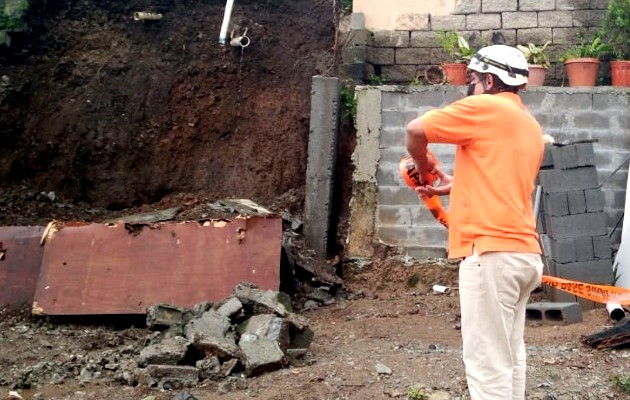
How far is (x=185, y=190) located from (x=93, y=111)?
1475 millimetres

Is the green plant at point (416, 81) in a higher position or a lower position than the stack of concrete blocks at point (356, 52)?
lower

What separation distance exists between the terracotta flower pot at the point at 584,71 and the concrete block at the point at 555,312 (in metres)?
2.40

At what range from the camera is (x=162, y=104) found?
9.01m

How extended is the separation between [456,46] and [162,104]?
339 cm

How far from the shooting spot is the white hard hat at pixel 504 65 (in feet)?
11.4

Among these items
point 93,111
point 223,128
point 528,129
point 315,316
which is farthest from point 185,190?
point 528,129

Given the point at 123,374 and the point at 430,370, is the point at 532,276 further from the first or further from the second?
the point at 123,374

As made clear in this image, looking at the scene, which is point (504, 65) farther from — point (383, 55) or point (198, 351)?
point (383, 55)

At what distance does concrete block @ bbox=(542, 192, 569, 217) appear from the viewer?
22.1ft

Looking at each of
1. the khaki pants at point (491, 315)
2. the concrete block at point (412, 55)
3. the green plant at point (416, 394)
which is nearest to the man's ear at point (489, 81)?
the khaki pants at point (491, 315)

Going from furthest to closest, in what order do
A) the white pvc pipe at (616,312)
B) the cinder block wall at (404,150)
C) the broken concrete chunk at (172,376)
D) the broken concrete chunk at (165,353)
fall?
1. the cinder block wall at (404,150)
2. the white pvc pipe at (616,312)
3. the broken concrete chunk at (165,353)
4. the broken concrete chunk at (172,376)

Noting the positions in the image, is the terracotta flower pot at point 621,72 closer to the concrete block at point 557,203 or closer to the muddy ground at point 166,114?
the concrete block at point 557,203

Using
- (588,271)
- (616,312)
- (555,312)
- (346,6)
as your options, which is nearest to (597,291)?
(616,312)

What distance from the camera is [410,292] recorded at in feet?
23.9
